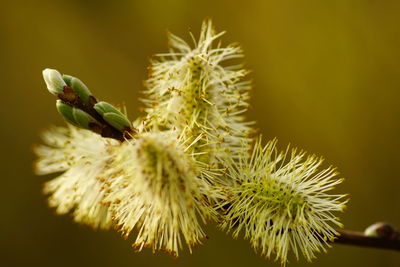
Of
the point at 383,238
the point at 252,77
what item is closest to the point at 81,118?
the point at 383,238

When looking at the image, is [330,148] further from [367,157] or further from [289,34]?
[289,34]

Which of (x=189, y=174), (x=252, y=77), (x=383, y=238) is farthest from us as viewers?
(x=252, y=77)


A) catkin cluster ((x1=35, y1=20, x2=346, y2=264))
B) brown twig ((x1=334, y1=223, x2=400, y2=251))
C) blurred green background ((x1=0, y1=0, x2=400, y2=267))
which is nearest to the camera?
catkin cluster ((x1=35, y1=20, x2=346, y2=264))

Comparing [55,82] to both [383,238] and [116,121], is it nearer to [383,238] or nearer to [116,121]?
[116,121]

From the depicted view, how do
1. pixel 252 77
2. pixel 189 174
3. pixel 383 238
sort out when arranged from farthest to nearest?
pixel 252 77, pixel 383 238, pixel 189 174

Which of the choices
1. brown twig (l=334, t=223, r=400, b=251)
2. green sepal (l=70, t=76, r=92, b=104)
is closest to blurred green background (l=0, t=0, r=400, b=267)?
brown twig (l=334, t=223, r=400, b=251)

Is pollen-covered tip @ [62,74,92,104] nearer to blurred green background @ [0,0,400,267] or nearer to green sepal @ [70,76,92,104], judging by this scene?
green sepal @ [70,76,92,104]
